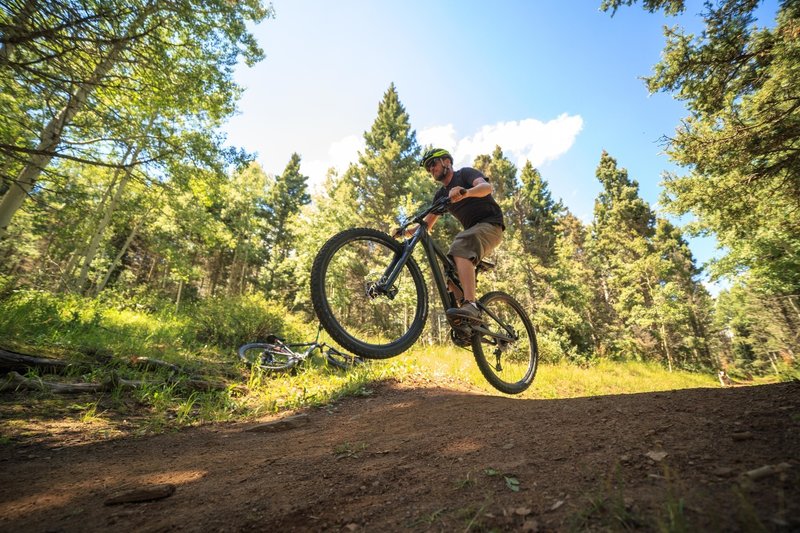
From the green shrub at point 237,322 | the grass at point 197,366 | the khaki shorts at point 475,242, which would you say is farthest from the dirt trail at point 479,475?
the green shrub at point 237,322

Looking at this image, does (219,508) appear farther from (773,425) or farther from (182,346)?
(182,346)

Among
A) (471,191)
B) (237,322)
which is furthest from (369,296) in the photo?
(237,322)

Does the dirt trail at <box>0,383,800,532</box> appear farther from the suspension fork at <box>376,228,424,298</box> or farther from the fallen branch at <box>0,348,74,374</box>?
the fallen branch at <box>0,348,74,374</box>

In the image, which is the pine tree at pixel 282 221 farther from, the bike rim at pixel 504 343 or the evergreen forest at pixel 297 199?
the bike rim at pixel 504 343

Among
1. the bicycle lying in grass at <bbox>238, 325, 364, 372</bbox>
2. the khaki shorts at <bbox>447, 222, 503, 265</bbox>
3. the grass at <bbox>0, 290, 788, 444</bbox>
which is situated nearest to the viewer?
the khaki shorts at <bbox>447, 222, 503, 265</bbox>

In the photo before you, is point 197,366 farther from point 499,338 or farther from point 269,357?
point 499,338

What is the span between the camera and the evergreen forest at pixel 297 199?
5.34 meters

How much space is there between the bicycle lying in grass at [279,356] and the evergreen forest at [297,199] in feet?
6.75

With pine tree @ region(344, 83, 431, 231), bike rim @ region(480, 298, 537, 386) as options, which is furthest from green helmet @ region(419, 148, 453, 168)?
pine tree @ region(344, 83, 431, 231)

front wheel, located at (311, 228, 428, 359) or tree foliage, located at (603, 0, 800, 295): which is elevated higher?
tree foliage, located at (603, 0, 800, 295)

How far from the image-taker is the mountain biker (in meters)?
3.46

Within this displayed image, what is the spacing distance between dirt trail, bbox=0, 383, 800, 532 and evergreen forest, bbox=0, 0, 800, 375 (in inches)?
125

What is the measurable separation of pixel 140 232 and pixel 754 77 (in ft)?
90.4

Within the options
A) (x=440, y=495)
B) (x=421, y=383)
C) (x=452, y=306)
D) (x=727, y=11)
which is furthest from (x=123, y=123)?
(x=727, y=11)
